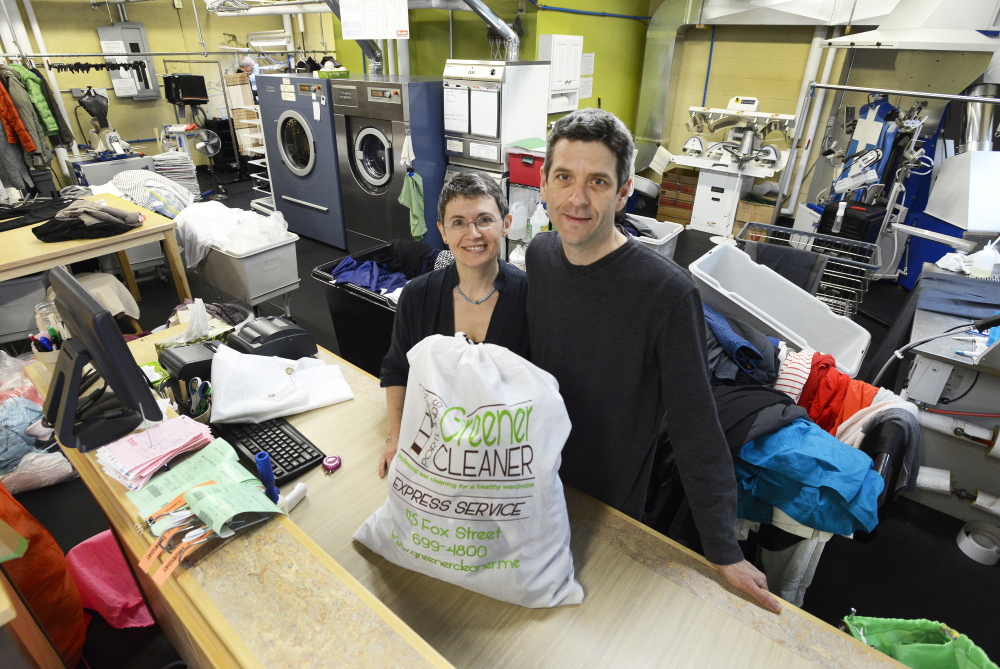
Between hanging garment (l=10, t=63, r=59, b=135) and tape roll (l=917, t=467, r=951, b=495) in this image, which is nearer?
tape roll (l=917, t=467, r=951, b=495)

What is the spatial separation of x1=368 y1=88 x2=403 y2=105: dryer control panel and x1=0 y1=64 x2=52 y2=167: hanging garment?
3876 mm

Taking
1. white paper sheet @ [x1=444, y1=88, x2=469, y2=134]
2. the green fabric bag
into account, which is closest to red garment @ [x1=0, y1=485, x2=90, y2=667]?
the green fabric bag

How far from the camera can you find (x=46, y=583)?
153 cm

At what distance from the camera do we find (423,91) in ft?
12.9

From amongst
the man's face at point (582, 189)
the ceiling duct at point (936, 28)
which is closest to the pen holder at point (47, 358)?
the man's face at point (582, 189)

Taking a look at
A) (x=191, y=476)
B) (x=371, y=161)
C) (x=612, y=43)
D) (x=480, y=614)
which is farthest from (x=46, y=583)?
(x=612, y=43)

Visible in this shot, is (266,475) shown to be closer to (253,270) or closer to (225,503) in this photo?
(225,503)

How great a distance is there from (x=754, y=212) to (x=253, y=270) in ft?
14.4

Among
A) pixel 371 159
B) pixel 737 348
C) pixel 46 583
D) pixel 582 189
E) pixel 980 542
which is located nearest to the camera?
pixel 582 189

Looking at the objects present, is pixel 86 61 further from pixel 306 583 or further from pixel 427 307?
pixel 306 583

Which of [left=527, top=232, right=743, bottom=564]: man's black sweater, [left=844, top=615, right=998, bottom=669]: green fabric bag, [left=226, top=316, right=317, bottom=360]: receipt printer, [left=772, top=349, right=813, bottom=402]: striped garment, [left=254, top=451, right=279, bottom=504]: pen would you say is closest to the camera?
[left=527, top=232, right=743, bottom=564]: man's black sweater

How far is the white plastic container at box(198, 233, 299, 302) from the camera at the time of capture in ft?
10.1

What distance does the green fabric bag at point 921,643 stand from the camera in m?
1.20

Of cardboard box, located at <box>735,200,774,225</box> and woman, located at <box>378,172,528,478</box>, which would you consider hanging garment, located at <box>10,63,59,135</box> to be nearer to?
woman, located at <box>378,172,528,478</box>
